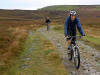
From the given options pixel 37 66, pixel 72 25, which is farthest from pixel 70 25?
pixel 37 66

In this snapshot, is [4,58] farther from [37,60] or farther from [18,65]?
[37,60]

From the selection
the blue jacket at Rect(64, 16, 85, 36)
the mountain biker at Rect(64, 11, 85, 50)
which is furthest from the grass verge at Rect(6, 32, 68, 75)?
the blue jacket at Rect(64, 16, 85, 36)

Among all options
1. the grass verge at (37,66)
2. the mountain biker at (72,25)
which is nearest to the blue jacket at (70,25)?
the mountain biker at (72,25)

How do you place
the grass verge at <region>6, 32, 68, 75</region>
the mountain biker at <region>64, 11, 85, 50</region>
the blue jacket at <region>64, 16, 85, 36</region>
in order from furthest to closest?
the blue jacket at <region>64, 16, 85, 36</region> < the mountain biker at <region>64, 11, 85, 50</region> < the grass verge at <region>6, 32, 68, 75</region>

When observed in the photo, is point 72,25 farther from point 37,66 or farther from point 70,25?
point 37,66

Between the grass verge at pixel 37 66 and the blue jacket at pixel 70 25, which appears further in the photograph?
the blue jacket at pixel 70 25

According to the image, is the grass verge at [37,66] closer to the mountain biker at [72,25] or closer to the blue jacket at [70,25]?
the mountain biker at [72,25]

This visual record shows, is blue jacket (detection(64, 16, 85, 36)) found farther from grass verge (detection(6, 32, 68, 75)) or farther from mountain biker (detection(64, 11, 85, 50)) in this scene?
grass verge (detection(6, 32, 68, 75))

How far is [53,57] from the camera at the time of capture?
32.3ft

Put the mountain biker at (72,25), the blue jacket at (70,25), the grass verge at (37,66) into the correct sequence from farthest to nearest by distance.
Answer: the blue jacket at (70,25) → the mountain biker at (72,25) → the grass verge at (37,66)

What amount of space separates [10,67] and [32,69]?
3.16 feet

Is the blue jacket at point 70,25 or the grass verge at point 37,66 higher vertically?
the blue jacket at point 70,25

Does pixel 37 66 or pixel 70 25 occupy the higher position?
pixel 70 25

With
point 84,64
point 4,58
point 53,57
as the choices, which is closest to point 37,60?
point 53,57
